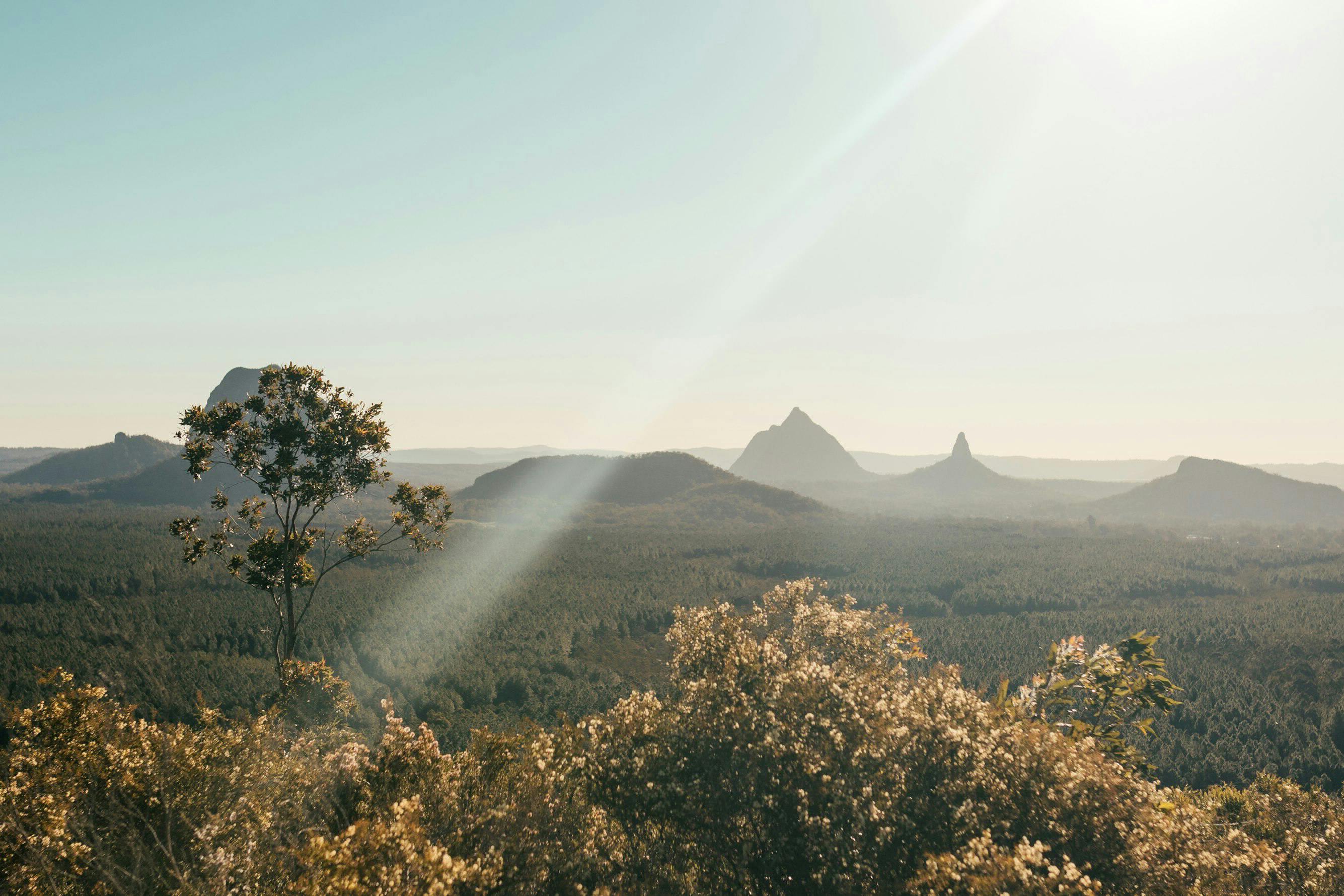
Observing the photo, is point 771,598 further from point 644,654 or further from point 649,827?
point 644,654

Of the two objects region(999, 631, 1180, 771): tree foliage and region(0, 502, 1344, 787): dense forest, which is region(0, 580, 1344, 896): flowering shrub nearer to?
region(999, 631, 1180, 771): tree foliage

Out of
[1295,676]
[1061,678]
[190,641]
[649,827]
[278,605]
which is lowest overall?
[1295,676]

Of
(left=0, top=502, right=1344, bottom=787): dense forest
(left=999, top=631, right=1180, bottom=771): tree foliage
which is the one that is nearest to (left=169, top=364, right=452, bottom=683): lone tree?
(left=0, top=502, right=1344, bottom=787): dense forest

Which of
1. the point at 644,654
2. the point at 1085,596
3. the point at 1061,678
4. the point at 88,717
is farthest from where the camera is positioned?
the point at 1085,596

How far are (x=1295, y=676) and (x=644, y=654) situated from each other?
326 feet

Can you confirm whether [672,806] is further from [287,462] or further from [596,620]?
[596,620]

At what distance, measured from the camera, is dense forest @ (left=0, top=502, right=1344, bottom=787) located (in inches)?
2574

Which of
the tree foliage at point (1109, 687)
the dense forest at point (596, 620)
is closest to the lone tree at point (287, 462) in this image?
the dense forest at point (596, 620)

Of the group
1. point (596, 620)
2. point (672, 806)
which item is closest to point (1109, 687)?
point (672, 806)

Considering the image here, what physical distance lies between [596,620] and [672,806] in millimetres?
88575

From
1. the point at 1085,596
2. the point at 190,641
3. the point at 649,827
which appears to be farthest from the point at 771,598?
the point at 1085,596

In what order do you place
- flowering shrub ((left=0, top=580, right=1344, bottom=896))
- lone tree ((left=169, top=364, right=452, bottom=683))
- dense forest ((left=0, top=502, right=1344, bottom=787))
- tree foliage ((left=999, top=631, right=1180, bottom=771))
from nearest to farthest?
1. flowering shrub ((left=0, top=580, right=1344, bottom=896))
2. tree foliage ((left=999, top=631, right=1180, bottom=771))
3. lone tree ((left=169, top=364, right=452, bottom=683))
4. dense forest ((left=0, top=502, right=1344, bottom=787))

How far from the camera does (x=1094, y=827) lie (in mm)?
13883

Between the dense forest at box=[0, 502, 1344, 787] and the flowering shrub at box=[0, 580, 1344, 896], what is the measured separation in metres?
3.26
